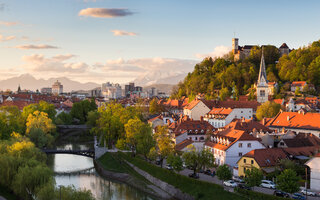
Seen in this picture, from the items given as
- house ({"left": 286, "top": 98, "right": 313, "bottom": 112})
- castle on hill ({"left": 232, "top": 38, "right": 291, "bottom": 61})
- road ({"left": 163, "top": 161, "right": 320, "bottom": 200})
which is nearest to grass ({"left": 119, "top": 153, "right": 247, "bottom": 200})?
road ({"left": 163, "top": 161, "right": 320, "bottom": 200})

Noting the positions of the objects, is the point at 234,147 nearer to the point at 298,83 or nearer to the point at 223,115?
the point at 223,115

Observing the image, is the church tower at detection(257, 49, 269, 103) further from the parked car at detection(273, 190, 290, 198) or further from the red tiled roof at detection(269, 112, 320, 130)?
the parked car at detection(273, 190, 290, 198)

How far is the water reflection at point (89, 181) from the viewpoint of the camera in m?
41.2

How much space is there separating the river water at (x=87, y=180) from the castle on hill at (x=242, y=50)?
76.5 meters

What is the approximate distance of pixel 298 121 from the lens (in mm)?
59031

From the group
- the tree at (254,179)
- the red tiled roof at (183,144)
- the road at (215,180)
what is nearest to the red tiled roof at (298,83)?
the red tiled roof at (183,144)

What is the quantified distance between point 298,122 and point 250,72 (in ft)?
161

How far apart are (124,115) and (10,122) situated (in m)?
19.0

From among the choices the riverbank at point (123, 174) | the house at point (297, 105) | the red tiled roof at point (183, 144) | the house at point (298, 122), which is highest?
the house at point (297, 105)

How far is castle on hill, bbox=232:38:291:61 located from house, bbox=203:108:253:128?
4927 centimetres

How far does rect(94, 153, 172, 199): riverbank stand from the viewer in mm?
41062

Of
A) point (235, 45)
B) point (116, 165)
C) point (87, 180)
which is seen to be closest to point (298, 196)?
point (116, 165)

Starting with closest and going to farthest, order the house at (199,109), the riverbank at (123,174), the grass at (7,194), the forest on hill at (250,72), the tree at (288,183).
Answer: the tree at (288,183) → the grass at (7,194) → the riverbank at (123,174) → the house at (199,109) → the forest on hill at (250,72)

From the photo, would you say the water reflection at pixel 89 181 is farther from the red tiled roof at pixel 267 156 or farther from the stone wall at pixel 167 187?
the red tiled roof at pixel 267 156
